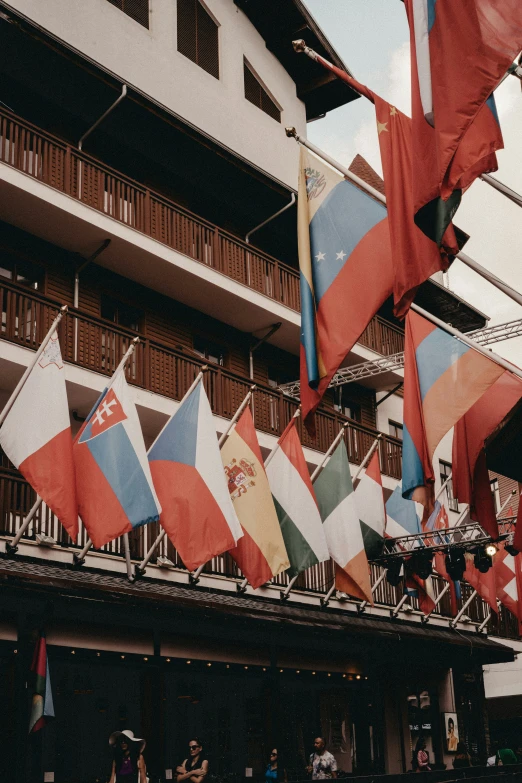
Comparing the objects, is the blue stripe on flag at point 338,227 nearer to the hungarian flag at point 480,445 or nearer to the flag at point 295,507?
the hungarian flag at point 480,445

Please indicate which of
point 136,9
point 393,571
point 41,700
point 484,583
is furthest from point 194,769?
point 136,9

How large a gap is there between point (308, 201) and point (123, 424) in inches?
198

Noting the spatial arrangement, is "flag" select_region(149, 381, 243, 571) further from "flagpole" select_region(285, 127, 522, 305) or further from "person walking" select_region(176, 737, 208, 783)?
"flagpole" select_region(285, 127, 522, 305)

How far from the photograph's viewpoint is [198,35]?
2531cm

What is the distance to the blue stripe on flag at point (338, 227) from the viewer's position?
11977 mm

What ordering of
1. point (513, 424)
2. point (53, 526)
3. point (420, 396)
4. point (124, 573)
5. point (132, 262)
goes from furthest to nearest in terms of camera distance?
1. point (132, 262)
2. point (124, 573)
3. point (53, 526)
4. point (420, 396)
5. point (513, 424)

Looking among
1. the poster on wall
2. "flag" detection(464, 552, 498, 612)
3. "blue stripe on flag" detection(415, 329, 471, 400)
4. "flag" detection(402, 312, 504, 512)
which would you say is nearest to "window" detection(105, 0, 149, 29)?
"flag" detection(402, 312, 504, 512)

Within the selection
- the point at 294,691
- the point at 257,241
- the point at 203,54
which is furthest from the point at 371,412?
the point at 203,54

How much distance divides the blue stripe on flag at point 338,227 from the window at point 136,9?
41.5 feet

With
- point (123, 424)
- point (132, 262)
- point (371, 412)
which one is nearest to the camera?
point (123, 424)

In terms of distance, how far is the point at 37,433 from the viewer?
47.9ft

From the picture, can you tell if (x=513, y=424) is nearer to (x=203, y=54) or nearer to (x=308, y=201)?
(x=308, y=201)

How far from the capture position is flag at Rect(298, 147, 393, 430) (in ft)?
37.4

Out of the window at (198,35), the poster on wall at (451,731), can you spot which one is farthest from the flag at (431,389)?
the poster on wall at (451,731)
